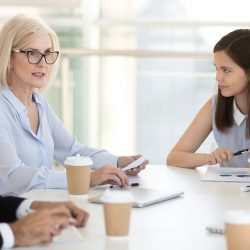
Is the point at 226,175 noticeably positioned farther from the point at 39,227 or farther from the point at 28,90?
the point at 39,227

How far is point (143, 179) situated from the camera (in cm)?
249

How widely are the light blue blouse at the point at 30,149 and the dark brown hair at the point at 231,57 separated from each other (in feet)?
1.75

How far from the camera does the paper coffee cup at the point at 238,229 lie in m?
1.50

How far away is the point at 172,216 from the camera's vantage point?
6.25 ft

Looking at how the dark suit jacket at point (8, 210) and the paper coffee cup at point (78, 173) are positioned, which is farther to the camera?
the paper coffee cup at point (78, 173)

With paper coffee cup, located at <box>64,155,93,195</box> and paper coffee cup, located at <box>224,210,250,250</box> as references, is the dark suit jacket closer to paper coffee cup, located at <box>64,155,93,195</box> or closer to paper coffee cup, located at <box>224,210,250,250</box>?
paper coffee cup, located at <box>64,155,93,195</box>

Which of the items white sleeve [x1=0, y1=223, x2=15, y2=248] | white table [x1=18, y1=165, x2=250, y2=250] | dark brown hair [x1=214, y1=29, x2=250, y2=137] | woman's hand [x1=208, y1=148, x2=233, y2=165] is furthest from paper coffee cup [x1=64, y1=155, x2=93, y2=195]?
dark brown hair [x1=214, y1=29, x2=250, y2=137]

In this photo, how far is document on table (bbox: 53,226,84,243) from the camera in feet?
5.27

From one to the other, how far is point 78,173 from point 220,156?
741 millimetres

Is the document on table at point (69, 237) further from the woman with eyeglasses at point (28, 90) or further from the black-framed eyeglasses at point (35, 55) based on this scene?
the black-framed eyeglasses at point (35, 55)

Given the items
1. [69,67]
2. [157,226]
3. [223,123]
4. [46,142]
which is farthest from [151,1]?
[157,226]

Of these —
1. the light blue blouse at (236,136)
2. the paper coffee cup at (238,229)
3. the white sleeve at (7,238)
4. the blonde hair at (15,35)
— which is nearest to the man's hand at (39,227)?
the white sleeve at (7,238)

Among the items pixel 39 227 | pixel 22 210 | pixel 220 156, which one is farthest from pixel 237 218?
pixel 220 156

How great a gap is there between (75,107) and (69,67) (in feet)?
0.88
